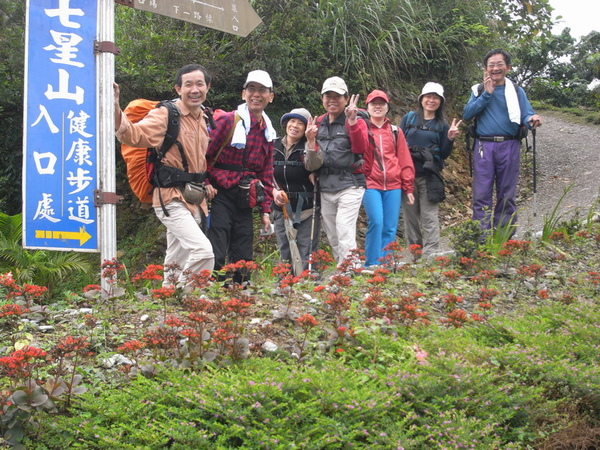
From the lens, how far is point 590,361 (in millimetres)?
3512

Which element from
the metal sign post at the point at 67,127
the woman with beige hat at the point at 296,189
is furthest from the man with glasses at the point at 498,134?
the metal sign post at the point at 67,127

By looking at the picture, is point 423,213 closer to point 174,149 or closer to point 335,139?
point 335,139

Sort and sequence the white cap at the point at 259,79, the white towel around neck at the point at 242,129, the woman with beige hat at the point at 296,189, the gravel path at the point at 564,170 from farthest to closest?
the gravel path at the point at 564,170 < the woman with beige hat at the point at 296,189 < the white cap at the point at 259,79 < the white towel around neck at the point at 242,129

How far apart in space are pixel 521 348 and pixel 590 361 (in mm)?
364

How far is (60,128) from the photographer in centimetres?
490

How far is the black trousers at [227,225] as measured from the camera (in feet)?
18.5

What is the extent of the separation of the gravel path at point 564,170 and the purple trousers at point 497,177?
2.25 m

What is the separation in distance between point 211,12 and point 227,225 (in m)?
1.81

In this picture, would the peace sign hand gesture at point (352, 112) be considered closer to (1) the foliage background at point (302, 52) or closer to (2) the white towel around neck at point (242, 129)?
(2) the white towel around neck at point (242, 129)

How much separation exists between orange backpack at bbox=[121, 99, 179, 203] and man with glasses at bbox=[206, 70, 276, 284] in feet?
1.67

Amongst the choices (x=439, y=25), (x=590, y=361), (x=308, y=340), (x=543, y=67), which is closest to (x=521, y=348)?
(x=590, y=361)

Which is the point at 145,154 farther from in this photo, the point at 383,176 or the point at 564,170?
the point at 564,170

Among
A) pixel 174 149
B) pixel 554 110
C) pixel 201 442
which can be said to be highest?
pixel 554 110

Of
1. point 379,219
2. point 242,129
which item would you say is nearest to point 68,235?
point 242,129
